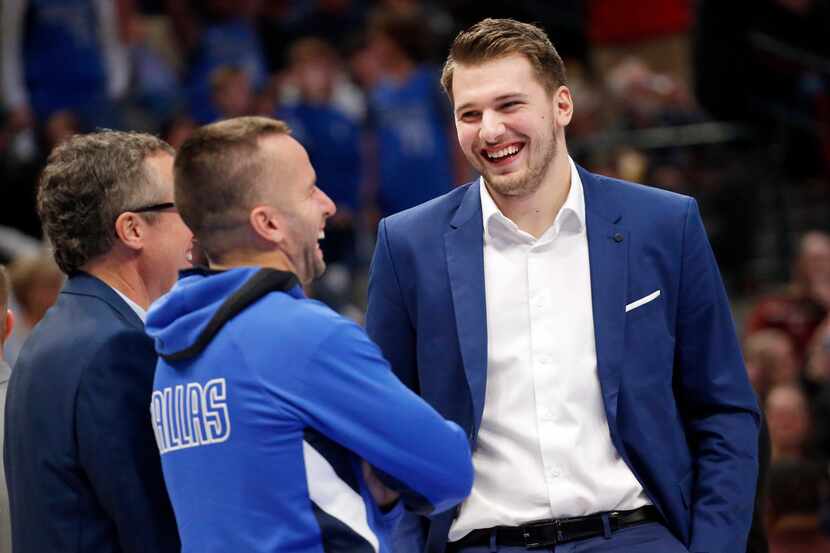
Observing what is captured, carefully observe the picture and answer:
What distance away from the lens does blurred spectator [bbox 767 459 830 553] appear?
534 centimetres

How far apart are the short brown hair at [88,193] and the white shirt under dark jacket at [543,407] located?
81 cm

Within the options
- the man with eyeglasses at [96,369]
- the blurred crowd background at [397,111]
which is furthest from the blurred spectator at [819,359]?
the man with eyeglasses at [96,369]

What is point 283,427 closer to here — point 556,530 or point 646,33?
point 556,530

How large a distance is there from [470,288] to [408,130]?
266 inches

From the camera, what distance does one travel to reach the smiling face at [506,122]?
3184mm

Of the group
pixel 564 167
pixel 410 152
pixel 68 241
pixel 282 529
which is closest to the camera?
pixel 282 529

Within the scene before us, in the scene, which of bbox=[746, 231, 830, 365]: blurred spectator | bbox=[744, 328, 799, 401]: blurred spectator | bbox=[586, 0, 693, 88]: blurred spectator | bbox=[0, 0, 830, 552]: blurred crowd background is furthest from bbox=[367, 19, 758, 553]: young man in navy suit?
bbox=[586, 0, 693, 88]: blurred spectator

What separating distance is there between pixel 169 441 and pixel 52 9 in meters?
7.94

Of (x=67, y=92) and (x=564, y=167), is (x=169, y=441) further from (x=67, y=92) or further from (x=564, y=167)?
(x=67, y=92)

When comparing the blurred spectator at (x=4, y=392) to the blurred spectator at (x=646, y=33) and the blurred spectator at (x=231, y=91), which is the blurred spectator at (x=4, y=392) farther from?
the blurred spectator at (x=646, y=33)

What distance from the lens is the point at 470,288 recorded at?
322 cm

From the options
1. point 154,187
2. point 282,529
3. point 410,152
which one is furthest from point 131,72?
point 282,529

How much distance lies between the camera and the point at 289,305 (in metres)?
2.66

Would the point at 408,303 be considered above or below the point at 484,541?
above
